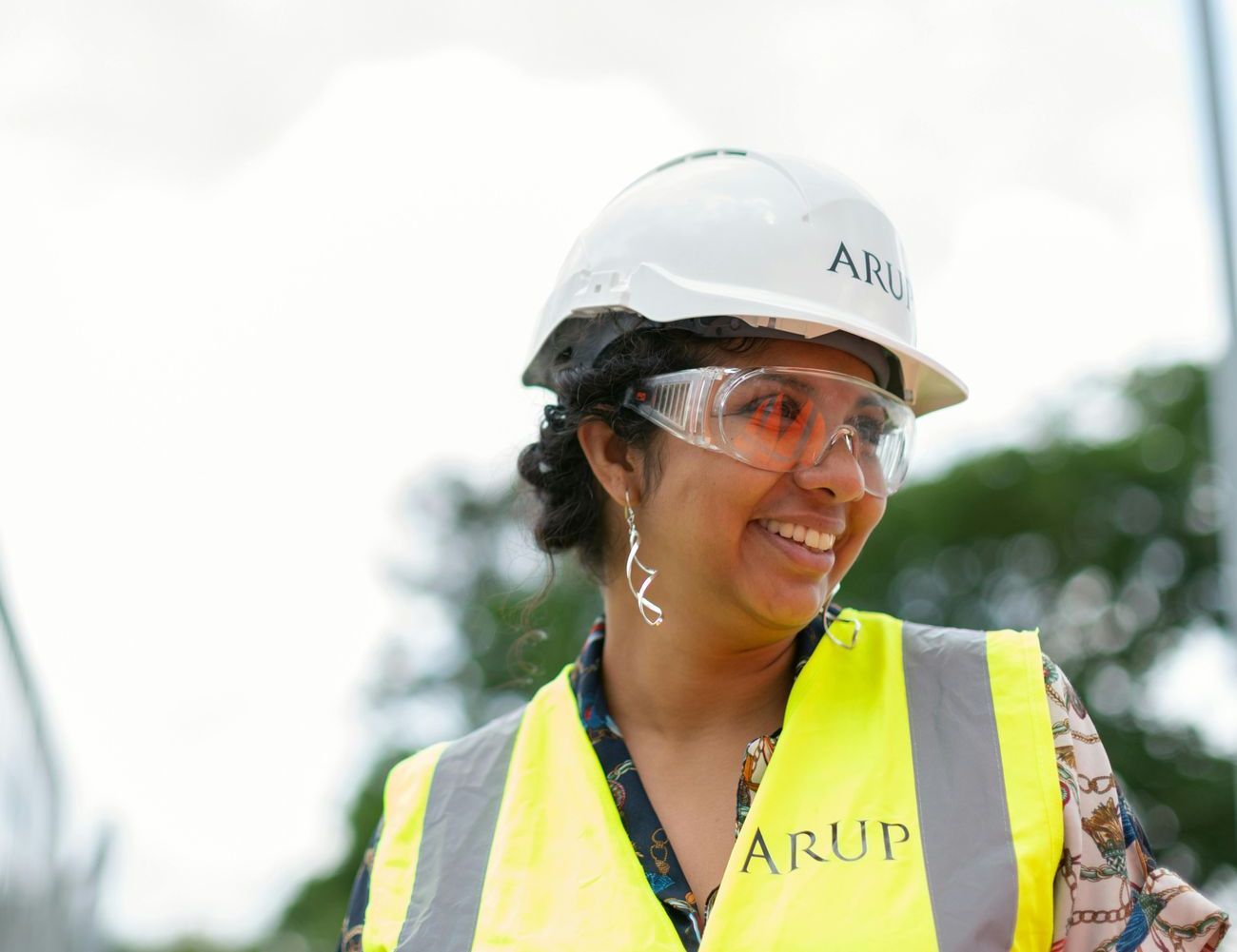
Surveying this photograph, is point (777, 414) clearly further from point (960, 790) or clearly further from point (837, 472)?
Answer: point (960, 790)

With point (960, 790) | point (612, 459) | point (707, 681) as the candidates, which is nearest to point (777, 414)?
point (612, 459)

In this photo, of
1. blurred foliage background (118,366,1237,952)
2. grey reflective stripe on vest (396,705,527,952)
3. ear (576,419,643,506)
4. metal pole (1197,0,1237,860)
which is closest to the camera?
grey reflective stripe on vest (396,705,527,952)

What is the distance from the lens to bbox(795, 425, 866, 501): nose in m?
2.81

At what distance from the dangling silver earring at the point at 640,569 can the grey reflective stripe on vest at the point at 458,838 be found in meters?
0.43

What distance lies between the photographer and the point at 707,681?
120 inches

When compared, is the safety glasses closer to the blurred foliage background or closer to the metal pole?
the metal pole

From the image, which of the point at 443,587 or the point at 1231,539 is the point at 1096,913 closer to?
the point at 1231,539

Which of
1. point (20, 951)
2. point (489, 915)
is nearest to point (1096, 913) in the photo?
point (489, 915)

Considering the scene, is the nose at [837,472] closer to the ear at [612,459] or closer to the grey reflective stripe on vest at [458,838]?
the ear at [612,459]

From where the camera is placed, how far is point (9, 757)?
5160 millimetres

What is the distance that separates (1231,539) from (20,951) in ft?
16.2

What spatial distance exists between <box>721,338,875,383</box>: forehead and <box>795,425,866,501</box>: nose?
0.16 m

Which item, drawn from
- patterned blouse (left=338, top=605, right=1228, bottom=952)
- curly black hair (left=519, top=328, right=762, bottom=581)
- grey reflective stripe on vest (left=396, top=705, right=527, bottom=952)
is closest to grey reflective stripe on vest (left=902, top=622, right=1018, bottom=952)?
patterned blouse (left=338, top=605, right=1228, bottom=952)

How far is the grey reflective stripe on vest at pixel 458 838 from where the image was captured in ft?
9.05
